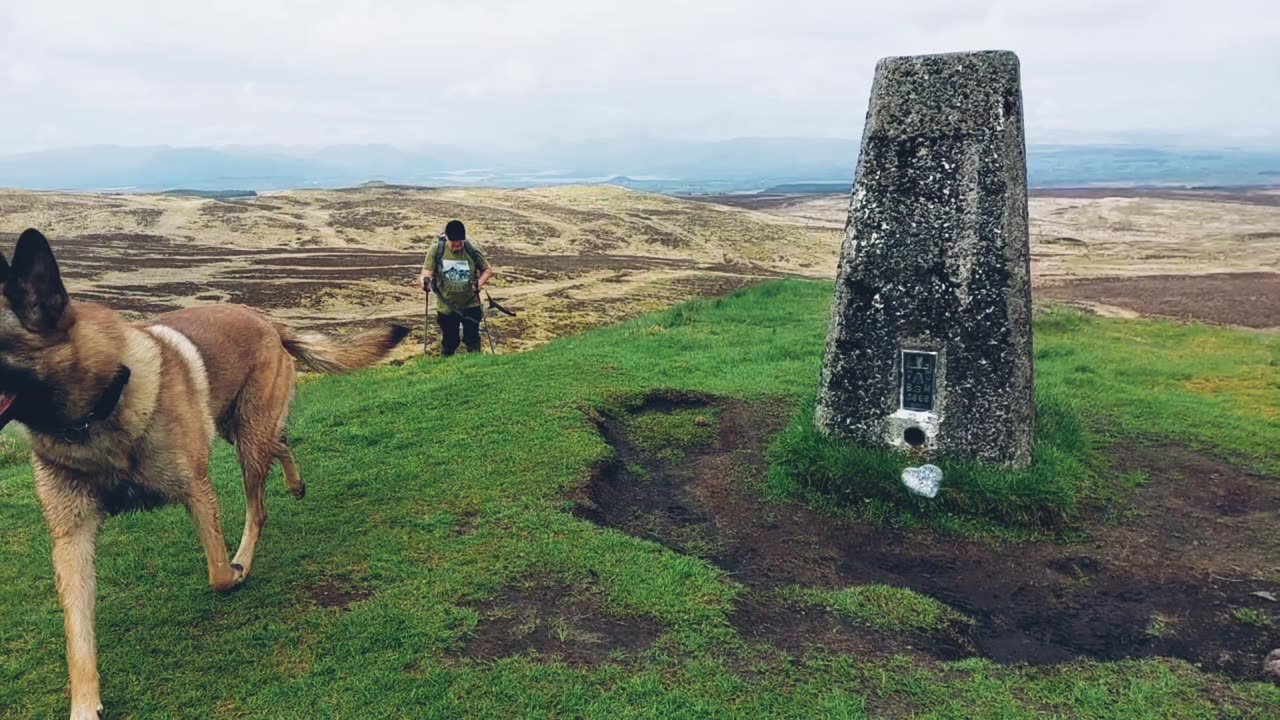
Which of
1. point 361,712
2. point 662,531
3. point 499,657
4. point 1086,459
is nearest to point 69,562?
point 361,712

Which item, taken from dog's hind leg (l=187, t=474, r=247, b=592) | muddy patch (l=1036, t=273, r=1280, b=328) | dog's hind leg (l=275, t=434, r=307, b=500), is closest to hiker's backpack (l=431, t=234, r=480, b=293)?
dog's hind leg (l=275, t=434, r=307, b=500)

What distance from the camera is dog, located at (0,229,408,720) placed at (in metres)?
4.22

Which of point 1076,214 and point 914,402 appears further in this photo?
point 1076,214

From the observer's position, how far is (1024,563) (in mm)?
6469

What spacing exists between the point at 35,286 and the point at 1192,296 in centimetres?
3436

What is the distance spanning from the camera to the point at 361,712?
14.3ft

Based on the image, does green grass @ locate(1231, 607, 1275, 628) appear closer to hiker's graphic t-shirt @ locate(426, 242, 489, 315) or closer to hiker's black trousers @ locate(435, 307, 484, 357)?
hiker's graphic t-shirt @ locate(426, 242, 489, 315)

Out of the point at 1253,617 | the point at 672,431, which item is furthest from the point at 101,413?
the point at 1253,617

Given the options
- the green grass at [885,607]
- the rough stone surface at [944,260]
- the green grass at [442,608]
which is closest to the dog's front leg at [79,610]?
the green grass at [442,608]

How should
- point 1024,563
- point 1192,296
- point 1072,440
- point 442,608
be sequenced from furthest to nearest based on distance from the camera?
point 1192,296
point 1072,440
point 1024,563
point 442,608

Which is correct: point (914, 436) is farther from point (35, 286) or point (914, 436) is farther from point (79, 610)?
point (35, 286)

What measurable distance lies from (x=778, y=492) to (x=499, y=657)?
3.55m

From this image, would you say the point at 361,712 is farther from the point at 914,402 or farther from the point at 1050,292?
the point at 1050,292

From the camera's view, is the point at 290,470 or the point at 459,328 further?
the point at 459,328
